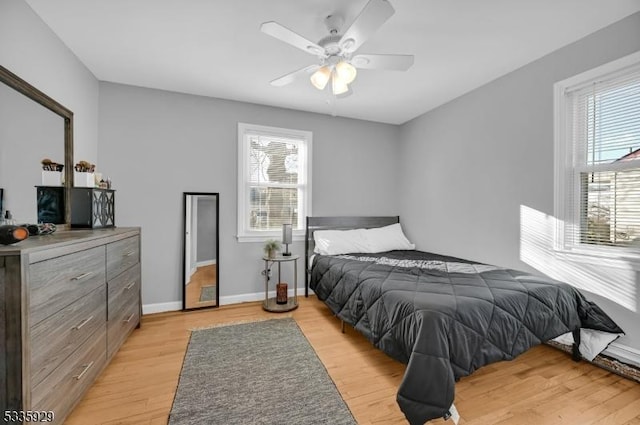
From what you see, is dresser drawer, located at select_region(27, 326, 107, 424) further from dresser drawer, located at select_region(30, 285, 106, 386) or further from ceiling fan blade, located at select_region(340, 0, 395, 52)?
ceiling fan blade, located at select_region(340, 0, 395, 52)

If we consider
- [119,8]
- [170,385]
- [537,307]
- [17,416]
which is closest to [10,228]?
[17,416]

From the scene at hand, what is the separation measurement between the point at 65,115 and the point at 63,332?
6.00 ft

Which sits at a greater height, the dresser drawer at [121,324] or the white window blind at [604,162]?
the white window blind at [604,162]

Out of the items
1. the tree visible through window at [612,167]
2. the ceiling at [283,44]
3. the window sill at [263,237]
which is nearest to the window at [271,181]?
the window sill at [263,237]

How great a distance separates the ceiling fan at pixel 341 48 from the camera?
Answer: 1.56 metres

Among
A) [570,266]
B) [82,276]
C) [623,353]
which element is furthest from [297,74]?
[623,353]

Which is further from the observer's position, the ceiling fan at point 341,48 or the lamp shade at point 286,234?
the lamp shade at point 286,234

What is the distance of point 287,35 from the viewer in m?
1.68

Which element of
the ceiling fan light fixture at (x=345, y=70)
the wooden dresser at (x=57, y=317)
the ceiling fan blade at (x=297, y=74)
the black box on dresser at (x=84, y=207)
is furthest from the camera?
the black box on dresser at (x=84, y=207)

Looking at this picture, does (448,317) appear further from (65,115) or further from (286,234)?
(65,115)

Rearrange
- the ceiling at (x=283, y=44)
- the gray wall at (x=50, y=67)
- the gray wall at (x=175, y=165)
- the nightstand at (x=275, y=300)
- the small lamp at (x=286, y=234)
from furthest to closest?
the small lamp at (x=286, y=234), the nightstand at (x=275, y=300), the gray wall at (x=175, y=165), the ceiling at (x=283, y=44), the gray wall at (x=50, y=67)

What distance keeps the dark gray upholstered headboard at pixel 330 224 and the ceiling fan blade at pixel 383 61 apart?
2.14m

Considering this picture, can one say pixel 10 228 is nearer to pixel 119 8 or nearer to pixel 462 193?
pixel 119 8

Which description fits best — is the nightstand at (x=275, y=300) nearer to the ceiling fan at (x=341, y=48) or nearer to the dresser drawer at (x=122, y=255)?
the dresser drawer at (x=122, y=255)
